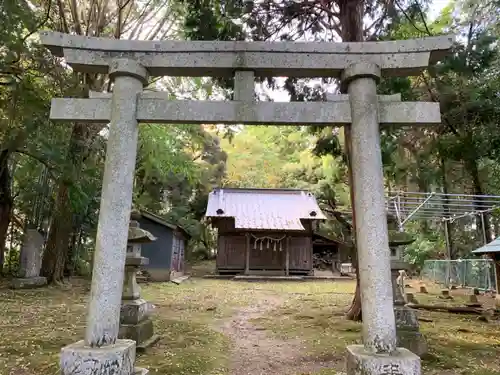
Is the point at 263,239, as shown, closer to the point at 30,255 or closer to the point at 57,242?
the point at 57,242

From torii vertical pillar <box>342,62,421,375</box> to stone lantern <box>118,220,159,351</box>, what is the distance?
3.25m

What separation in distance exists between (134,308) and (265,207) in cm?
1710

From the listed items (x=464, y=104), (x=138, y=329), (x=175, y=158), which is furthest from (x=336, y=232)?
(x=138, y=329)

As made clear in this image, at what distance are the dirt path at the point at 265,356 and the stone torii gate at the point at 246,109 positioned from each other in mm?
1390

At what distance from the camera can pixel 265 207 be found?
897 inches

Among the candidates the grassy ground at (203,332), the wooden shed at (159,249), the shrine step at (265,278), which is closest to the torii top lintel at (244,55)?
the grassy ground at (203,332)

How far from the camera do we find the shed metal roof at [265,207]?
20516 millimetres

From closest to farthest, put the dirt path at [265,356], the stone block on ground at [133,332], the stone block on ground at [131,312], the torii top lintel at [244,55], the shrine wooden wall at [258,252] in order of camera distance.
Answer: the torii top lintel at [244,55], the dirt path at [265,356], the stone block on ground at [133,332], the stone block on ground at [131,312], the shrine wooden wall at [258,252]

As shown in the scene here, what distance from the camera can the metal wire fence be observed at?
45.5 feet

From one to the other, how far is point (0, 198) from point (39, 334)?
8648 millimetres

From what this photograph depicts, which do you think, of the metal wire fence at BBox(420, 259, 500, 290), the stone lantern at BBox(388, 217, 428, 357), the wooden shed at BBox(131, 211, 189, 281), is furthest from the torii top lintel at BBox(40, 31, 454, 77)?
the wooden shed at BBox(131, 211, 189, 281)

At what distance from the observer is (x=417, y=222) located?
25.2 metres

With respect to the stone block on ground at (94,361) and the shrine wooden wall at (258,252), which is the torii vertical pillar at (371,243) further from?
the shrine wooden wall at (258,252)

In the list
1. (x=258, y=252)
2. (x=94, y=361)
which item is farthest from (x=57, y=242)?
(x=94, y=361)
